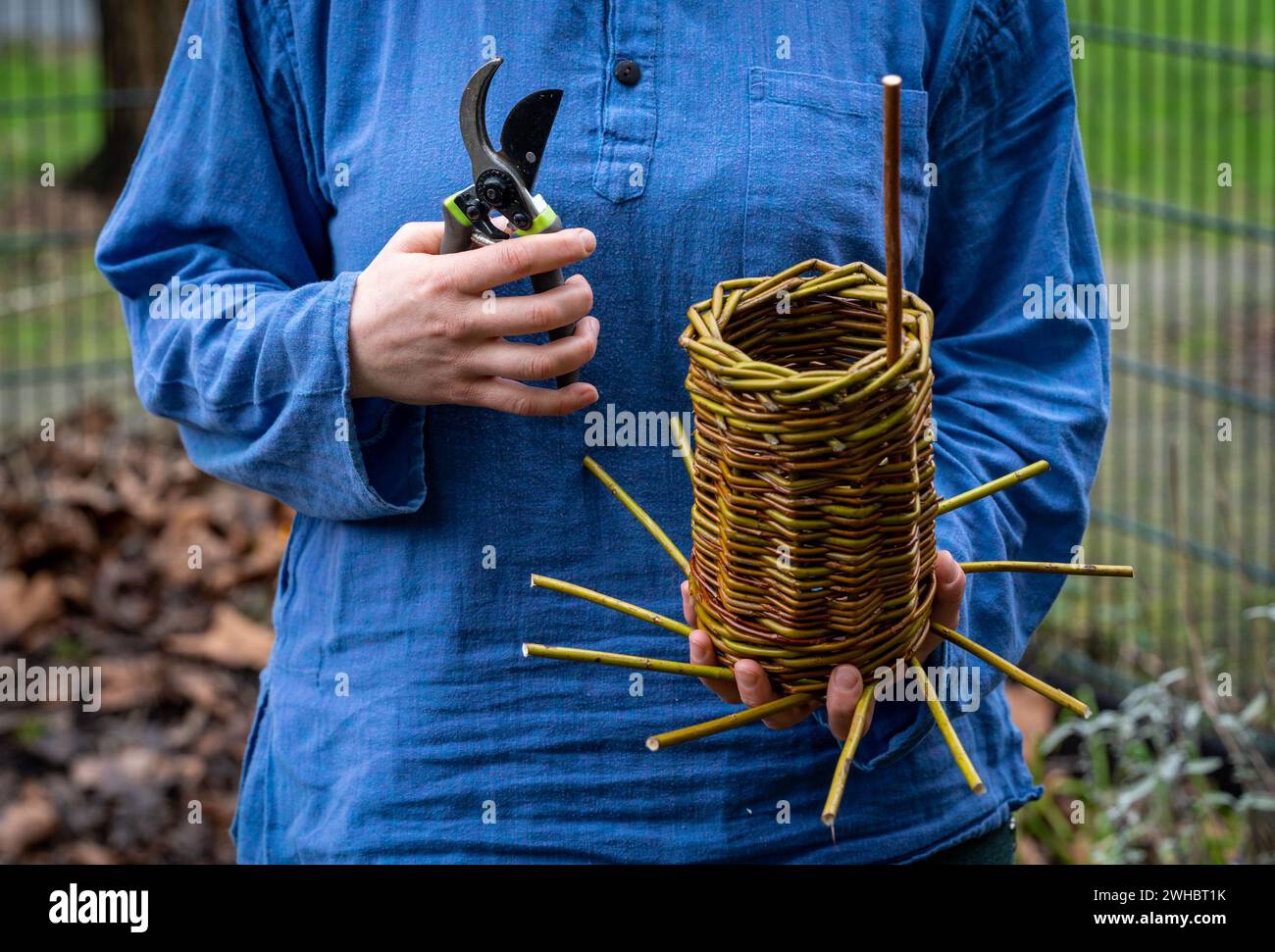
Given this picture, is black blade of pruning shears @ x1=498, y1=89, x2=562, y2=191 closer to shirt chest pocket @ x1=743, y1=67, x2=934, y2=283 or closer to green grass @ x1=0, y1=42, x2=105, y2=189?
shirt chest pocket @ x1=743, y1=67, x2=934, y2=283

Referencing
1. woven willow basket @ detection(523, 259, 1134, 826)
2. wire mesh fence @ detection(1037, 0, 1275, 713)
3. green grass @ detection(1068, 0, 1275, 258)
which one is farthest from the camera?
green grass @ detection(1068, 0, 1275, 258)

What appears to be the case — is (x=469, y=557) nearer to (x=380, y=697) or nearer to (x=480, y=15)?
(x=380, y=697)

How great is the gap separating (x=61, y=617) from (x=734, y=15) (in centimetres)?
324

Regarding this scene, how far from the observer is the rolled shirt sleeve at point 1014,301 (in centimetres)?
165

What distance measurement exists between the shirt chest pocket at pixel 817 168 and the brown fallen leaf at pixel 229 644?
109 inches

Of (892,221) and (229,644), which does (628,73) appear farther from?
(229,644)

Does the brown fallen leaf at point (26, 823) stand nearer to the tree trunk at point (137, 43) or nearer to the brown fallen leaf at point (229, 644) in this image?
the brown fallen leaf at point (229, 644)

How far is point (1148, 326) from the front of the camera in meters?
6.16

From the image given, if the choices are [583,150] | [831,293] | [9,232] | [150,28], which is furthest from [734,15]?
[9,232]

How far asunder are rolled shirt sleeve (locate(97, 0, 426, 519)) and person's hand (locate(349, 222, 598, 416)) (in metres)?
0.06

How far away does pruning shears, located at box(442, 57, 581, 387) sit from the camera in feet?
4.64

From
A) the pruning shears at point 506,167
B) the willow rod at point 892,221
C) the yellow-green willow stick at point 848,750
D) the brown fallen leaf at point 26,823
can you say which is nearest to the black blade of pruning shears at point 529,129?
the pruning shears at point 506,167

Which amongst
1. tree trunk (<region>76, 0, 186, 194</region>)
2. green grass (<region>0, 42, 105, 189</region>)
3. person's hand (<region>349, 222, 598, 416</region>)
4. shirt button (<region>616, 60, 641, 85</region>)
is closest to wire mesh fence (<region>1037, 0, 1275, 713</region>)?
shirt button (<region>616, 60, 641, 85</region>)

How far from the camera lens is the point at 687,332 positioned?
1.34 m
